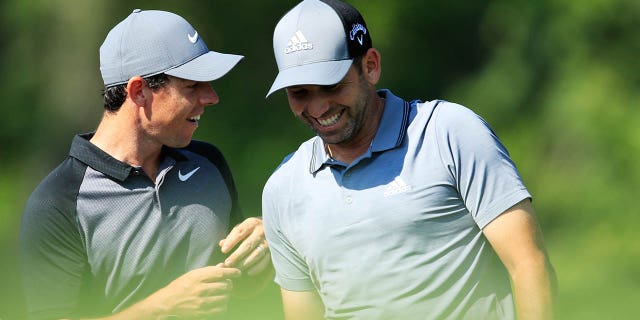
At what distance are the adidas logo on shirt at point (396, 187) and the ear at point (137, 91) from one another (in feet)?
2.83

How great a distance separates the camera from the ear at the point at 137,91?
3.74m

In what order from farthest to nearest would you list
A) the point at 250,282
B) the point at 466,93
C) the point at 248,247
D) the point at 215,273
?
the point at 466,93
the point at 250,282
the point at 248,247
the point at 215,273

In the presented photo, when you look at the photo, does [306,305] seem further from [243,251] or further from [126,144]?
[126,144]

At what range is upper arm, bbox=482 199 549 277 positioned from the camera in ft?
10.3

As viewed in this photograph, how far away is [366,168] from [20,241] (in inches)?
38.7

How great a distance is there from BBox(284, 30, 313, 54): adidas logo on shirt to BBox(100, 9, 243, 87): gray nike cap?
1.37ft

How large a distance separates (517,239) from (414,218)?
28 centimetres

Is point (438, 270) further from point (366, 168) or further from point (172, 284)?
point (172, 284)

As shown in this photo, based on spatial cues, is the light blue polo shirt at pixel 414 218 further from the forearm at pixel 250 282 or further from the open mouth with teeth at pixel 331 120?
the forearm at pixel 250 282

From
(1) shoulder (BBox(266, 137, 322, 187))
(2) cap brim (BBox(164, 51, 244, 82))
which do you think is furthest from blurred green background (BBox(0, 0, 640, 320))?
(1) shoulder (BBox(266, 137, 322, 187))

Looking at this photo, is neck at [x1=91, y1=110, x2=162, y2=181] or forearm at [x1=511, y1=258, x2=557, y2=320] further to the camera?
Result: neck at [x1=91, y1=110, x2=162, y2=181]

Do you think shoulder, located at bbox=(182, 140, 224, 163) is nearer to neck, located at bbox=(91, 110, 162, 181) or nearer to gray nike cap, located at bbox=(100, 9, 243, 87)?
neck, located at bbox=(91, 110, 162, 181)

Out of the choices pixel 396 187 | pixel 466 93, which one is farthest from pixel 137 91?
pixel 466 93

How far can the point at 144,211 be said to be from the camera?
3660mm
